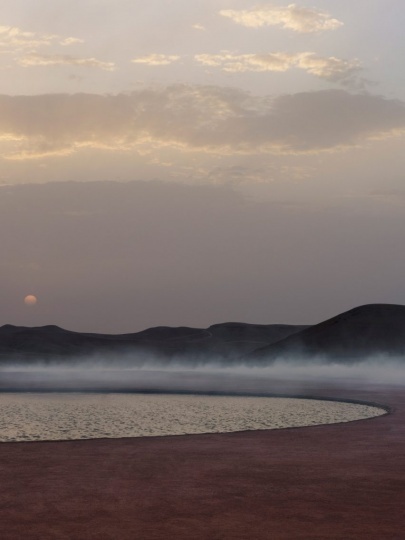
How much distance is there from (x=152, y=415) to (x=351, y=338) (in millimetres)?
101581

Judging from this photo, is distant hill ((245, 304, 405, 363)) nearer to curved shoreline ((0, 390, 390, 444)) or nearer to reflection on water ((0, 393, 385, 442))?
curved shoreline ((0, 390, 390, 444))

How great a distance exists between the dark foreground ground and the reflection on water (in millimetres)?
3676

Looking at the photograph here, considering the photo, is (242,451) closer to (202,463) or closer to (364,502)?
(202,463)

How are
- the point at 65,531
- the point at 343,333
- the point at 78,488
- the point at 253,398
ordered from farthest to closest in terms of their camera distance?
the point at 343,333 < the point at 253,398 < the point at 78,488 < the point at 65,531

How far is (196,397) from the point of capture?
147ft

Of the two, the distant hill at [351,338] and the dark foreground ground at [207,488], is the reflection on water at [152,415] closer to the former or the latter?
the dark foreground ground at [207,488]

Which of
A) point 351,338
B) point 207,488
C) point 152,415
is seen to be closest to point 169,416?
point 152,415

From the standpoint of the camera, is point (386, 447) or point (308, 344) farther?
point (308, 344)

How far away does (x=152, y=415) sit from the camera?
104 ft

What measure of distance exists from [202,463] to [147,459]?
4.53 feet

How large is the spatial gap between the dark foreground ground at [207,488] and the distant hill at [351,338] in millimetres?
104229

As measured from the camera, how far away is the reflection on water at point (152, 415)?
84.7ft

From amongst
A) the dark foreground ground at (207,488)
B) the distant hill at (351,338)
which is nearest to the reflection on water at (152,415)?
the dark foreground ground at (207,488)

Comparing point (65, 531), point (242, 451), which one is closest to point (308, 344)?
point (242, 451)
